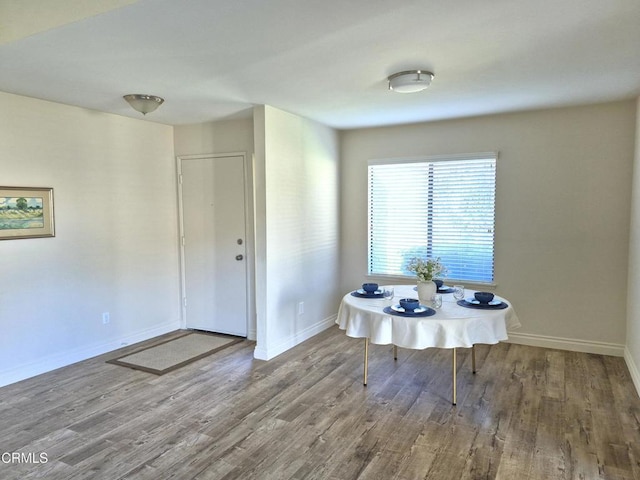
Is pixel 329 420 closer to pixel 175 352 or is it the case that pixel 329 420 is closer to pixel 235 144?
pixel 175 352

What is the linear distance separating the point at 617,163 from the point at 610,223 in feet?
1.83

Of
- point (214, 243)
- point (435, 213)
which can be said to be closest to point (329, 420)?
point (214, 243)

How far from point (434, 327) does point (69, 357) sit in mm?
3328

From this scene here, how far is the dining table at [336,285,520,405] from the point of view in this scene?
277 cm

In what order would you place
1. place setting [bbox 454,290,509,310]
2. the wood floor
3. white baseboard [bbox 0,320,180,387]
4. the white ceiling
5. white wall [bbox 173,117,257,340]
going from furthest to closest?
white wall [bbox 173,117,257,340] → white baseboard [bbox 0,320,180,387] → place setting [bbox 454,290,509,310] → the wood floor → the white ceiling

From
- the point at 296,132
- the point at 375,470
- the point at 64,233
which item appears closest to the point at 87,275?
the point at 64,233

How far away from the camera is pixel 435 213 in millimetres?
4762

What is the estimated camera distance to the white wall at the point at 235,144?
176 inches

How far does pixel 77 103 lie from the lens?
377cm

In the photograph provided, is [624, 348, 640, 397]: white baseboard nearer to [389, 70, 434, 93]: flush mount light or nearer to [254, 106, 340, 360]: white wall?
[389, 70, 434, 93]: flush mount light

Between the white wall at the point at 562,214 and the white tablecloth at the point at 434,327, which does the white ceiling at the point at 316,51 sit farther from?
the white tablecloth at the point at 434,327

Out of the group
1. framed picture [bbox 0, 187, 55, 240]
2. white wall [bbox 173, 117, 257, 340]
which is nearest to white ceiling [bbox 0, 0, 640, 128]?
white wall [bbox 173, 117, 257, 340]

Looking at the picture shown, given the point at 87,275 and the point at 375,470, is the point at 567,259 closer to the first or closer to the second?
the point at 375,470

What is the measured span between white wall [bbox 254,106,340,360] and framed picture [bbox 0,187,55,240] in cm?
183
